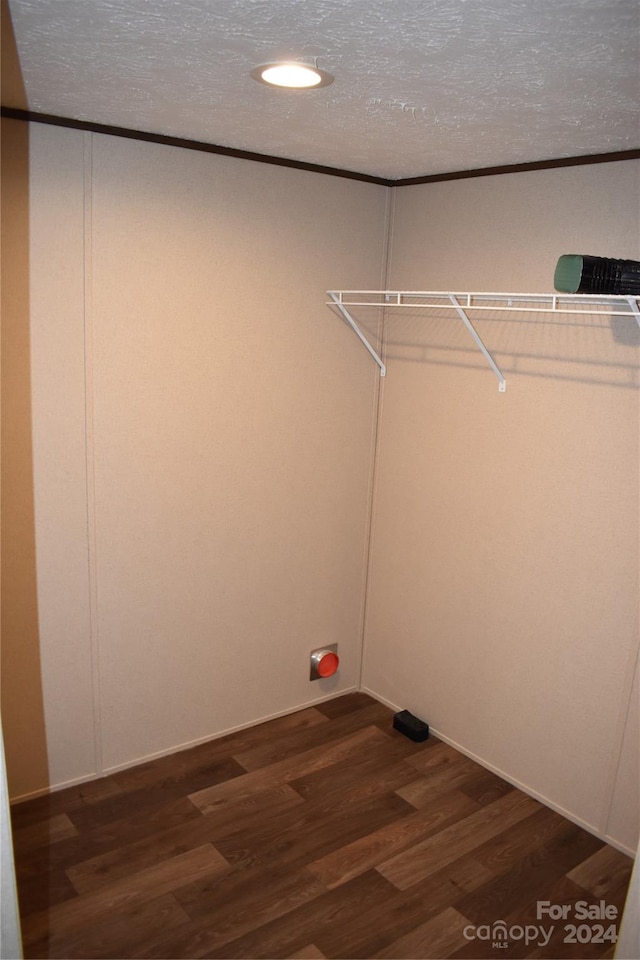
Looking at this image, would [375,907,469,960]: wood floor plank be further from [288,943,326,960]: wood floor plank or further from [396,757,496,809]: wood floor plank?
[396,757,496,809]: wood floor plank

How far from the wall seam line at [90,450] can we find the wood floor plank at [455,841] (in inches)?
45.5

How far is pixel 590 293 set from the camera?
2223mm

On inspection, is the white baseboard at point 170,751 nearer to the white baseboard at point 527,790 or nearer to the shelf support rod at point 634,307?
the white baseboard at point 527,790

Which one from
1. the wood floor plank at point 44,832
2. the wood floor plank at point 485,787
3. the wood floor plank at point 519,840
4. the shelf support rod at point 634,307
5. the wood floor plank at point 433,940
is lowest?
the wood floor plank at point 433,940

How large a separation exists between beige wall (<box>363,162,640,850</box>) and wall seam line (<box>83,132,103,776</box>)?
1.29 meters

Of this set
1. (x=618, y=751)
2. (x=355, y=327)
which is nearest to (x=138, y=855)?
(x=618, y=751)

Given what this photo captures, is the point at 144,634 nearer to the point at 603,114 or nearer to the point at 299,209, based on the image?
the point at 299,209

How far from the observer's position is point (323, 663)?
3453mm

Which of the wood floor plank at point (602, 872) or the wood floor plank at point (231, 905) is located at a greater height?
the wood floor plank at point (602, 872)

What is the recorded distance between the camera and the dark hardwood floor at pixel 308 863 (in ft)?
7.53

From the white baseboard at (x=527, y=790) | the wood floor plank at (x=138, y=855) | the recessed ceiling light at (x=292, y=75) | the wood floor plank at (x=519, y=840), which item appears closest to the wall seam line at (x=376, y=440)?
the white baseboard at (x=527, y=790)

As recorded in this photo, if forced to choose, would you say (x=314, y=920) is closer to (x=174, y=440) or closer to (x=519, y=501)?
(x=519, y=501)

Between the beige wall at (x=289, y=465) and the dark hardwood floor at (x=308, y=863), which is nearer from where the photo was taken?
the dark hardwood floor at (x=308, y=863)

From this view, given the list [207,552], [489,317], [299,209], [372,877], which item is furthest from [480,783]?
[299,209]
